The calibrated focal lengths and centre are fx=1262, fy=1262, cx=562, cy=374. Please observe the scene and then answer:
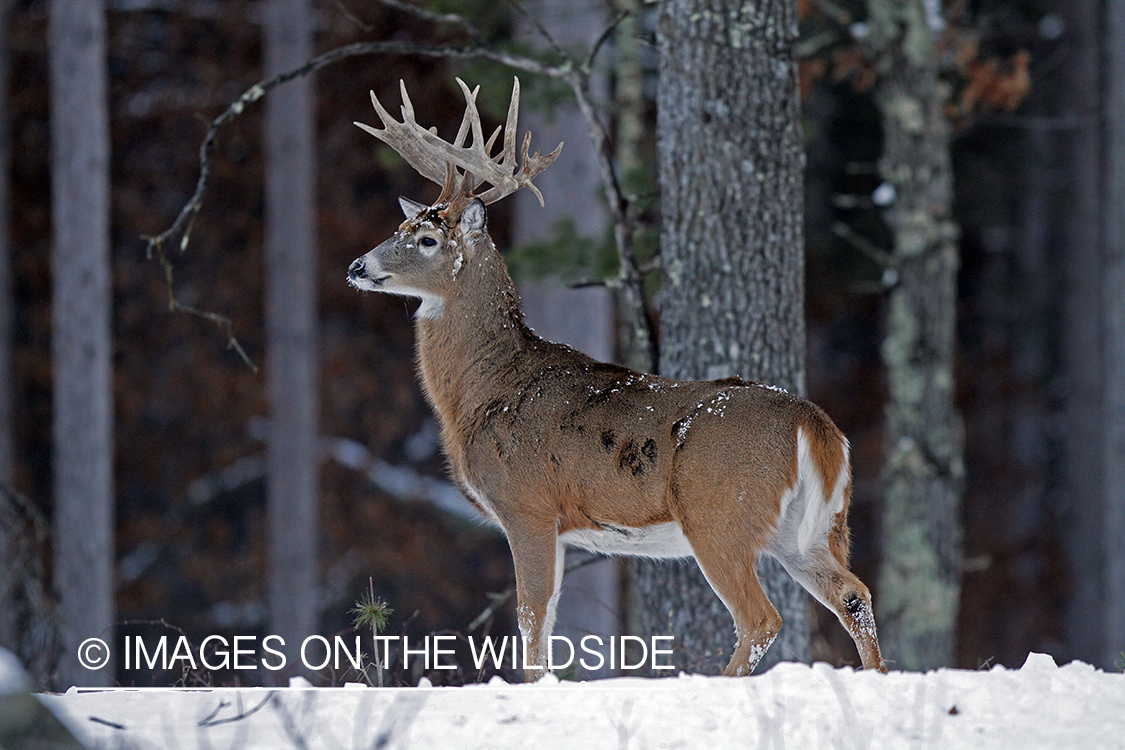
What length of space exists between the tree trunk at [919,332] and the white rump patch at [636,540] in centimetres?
428

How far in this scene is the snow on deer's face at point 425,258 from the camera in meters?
5.44

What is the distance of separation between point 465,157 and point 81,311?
237 inches

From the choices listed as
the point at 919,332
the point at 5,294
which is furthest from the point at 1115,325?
the point at 5,294

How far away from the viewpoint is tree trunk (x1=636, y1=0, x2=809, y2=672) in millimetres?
5785

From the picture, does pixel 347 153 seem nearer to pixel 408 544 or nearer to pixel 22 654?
pixel 408 544

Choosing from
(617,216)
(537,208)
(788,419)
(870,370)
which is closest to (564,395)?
(788,419)

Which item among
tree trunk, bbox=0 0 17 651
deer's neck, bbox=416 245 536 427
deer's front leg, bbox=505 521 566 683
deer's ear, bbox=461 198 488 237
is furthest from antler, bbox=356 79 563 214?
tree trunk, bbox=0 0 17 651

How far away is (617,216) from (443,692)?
2817 mm

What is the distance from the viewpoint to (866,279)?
13.4 metres

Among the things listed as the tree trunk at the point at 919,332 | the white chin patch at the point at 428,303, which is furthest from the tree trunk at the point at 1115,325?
the white chin patch at the point at 428,303

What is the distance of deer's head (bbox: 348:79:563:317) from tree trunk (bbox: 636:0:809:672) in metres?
0.77

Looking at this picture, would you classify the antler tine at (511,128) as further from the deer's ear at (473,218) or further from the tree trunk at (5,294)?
the tree trunk at (5,294)

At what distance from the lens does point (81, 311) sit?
34.1 ft

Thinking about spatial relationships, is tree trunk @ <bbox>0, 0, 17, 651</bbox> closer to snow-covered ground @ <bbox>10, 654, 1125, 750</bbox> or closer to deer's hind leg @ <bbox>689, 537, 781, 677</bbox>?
snow-covered ground @ <bbox>10, 654, 1125, 750</bbox>
